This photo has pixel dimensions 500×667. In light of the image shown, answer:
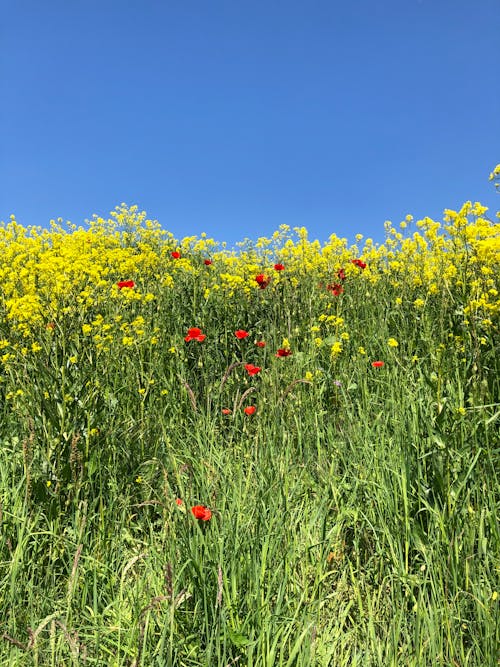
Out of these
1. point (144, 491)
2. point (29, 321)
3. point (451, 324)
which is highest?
point (29, 321)

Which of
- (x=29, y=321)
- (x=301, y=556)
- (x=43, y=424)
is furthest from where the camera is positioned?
(x=29, y=321)

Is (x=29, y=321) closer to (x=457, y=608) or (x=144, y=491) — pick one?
(x=144, y=491)

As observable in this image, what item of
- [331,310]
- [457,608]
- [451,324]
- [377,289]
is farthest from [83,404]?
[377,289]

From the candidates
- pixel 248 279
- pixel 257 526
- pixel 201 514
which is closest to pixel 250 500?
pixel 257 526

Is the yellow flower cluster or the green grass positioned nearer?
the green grass

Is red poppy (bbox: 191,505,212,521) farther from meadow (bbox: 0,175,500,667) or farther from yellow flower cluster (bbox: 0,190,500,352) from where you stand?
yellow flower cluster (bbox: 0,190,500,352)

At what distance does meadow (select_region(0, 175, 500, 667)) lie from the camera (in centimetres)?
142

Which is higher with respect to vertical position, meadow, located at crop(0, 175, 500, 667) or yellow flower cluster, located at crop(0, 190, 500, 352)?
yellow flower cluster, located at crop(0, 190, 500, 352)

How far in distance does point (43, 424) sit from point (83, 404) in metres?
0.18

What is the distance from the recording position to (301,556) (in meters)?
1.77

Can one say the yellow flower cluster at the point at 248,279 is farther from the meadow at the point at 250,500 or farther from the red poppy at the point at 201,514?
the red poppy at the point at 201,514

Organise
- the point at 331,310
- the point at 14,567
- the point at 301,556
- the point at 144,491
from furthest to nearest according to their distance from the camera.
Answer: the point at 331,310 < the point at 144,491 < the point at 301,556 < the point at 14,567

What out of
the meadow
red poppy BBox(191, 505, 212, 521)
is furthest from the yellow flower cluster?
red poppy BBox(191, 505, 212, 521)

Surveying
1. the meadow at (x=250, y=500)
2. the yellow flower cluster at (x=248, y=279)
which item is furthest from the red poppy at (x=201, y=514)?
the yellow flower cluster at (x=248, y=279)
